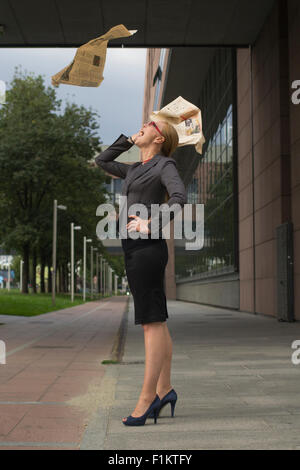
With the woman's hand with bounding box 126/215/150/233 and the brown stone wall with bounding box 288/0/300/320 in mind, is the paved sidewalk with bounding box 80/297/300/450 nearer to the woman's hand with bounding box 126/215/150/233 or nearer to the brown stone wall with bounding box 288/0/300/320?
the woman's hand with bounding box 126/215/150/233

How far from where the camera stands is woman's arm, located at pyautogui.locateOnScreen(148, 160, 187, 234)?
380 cm

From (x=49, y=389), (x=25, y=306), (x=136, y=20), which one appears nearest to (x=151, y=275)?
(x=49, y=389)

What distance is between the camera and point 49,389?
20.0ft

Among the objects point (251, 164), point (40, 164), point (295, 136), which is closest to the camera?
point (295, 136)

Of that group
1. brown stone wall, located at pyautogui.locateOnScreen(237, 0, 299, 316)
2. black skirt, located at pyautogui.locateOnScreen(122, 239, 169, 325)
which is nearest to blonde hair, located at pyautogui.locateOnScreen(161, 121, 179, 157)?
black skirt, located at pyautogui.locateOnScreen(122, 239, 169, 325)

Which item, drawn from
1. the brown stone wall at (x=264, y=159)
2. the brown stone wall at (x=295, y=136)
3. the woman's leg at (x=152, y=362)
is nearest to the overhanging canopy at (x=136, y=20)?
the brown stone wall at (x=295, y=136)

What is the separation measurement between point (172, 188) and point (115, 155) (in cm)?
76

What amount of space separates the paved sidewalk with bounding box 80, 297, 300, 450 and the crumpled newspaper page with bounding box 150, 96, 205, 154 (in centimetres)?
186

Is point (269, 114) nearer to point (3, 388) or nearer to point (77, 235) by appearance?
point (3, 388)

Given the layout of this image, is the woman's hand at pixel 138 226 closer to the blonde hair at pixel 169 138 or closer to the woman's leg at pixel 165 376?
the blonde hair at pixel 169 138

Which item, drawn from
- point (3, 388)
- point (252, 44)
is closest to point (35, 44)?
point (252, 44)

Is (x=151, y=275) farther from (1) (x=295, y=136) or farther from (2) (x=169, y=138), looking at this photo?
(1) (x=295, y=136)
